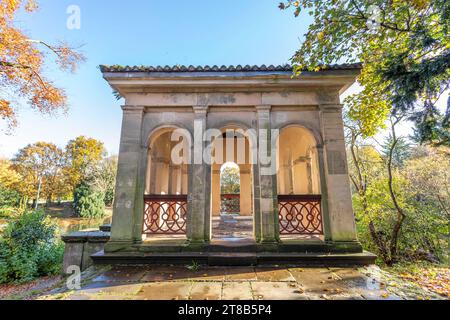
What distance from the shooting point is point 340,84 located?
585 centimetres

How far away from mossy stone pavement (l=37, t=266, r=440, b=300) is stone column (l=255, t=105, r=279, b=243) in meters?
0.94

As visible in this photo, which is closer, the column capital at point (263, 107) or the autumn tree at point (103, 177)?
the column capital at point (263, 107)

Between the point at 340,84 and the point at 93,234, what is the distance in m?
8.70

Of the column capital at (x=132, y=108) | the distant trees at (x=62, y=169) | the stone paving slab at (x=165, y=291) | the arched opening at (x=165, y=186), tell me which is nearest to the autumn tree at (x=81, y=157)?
the distant trees at (x=62, y=169)

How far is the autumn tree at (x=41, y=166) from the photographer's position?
95.3ft

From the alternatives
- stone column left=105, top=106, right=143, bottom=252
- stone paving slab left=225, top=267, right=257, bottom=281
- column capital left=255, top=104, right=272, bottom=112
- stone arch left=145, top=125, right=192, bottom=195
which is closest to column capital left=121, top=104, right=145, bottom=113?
stone column left=105, top=106, right=143, bottom=252

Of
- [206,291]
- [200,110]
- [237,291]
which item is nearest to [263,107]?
[200,110]

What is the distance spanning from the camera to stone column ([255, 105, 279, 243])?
5441 mm

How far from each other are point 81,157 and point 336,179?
33.6 m

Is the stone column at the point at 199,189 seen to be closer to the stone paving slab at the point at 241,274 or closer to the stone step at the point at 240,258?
the stone step at the point at 240,258

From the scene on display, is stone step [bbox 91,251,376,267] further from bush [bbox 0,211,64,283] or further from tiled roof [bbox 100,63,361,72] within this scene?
tiled roof [bbox 100,63,361,72]

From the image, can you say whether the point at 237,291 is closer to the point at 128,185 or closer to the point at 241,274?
the point at 241,274

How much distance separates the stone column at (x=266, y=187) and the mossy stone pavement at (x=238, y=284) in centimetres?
94

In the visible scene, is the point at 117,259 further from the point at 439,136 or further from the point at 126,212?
the point at 439,136
